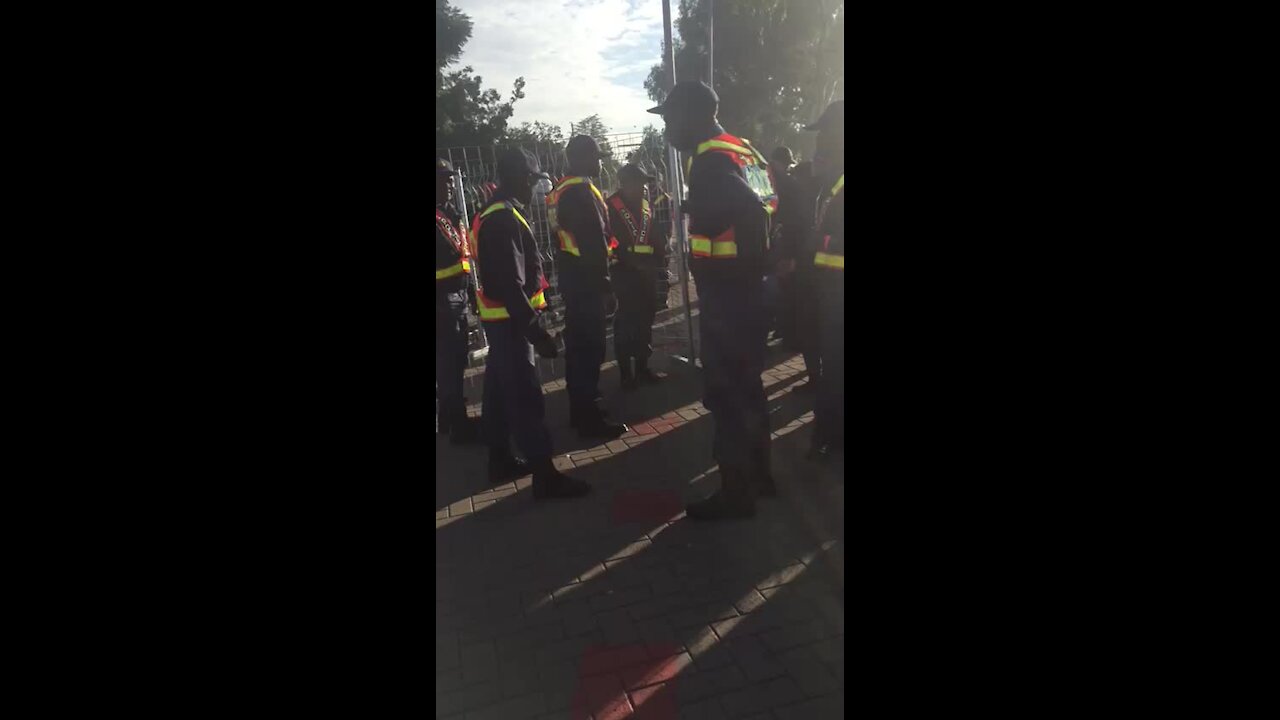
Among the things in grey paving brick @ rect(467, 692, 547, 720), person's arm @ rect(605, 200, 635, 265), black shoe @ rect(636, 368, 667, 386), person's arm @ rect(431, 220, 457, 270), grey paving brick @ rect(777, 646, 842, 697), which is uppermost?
person's arm @ rect(605, 200, 635, 265)

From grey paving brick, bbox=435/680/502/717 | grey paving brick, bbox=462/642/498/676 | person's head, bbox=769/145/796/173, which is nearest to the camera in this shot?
grey paving brick, bbox=435/680/502/717

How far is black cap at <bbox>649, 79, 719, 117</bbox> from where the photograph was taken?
124 inches

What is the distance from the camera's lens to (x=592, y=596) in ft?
9.61

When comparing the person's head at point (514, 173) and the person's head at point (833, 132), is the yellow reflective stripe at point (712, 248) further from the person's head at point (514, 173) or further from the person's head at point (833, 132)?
the person's head at point (514, 173)

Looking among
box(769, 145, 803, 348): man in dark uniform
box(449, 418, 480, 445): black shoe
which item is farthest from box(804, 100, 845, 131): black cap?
box(449, 418, 480, 445): black shoe

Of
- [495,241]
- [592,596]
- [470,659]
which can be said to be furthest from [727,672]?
[495,241]

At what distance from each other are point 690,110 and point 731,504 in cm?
179

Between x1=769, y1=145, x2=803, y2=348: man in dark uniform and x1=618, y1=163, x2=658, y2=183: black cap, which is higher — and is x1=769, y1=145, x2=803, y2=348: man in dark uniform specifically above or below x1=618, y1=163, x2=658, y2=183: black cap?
below

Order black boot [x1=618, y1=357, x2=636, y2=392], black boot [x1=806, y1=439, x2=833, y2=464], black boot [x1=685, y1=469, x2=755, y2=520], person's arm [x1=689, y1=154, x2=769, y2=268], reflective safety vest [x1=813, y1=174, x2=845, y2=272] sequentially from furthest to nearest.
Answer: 1. black boot [x1=618, y1=357, x2=636, y2=392]
2. black boot [x1=806, y1=439, x2=833, y2=464]
3. black boot [x1=685, y1=469, x2=755, y2=520]
4. person's arm [x1=689, y1=154, x2=769, y2=268]
5. reflective safety vest [x1=813, y1=174, x2=845, y2=272]

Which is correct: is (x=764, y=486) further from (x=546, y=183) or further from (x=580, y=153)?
(x=546, y=183)

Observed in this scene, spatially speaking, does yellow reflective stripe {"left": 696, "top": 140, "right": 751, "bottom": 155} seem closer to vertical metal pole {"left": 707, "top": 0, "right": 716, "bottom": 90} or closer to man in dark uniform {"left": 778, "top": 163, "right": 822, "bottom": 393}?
vertical metal pole {"left": 707, "top": 0, "right": 716, "bottom": 90}

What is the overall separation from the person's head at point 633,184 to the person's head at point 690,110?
234 cm

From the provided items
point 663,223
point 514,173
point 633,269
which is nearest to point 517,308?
point 514,173

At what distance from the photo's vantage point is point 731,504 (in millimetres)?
3447
